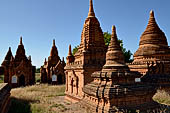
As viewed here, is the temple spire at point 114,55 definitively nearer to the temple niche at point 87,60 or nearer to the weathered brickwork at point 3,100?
the temple niche at point 87,60

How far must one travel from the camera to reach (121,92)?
7.80 metres

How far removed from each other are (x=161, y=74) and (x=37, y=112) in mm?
11694

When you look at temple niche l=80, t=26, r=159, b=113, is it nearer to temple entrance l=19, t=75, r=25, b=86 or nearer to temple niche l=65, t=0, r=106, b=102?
temple niche l=65, t=0, r=106, b=102

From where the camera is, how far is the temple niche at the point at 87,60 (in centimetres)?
1440

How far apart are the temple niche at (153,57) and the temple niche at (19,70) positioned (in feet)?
54.7

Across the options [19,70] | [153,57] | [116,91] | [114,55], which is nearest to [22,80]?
[19,70]

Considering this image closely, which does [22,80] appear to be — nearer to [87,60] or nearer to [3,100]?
[87,60]

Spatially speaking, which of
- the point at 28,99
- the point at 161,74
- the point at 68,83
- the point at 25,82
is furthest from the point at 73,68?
the point at 25,82

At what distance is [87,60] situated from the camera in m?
14.7

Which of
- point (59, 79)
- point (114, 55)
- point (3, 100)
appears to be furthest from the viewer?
point (59, 79)

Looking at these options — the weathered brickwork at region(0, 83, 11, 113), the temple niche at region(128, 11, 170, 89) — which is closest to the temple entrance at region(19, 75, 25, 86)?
the weathered brickwork at region(0, 83, 11, 113)

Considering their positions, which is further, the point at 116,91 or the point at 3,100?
the point at 3,100

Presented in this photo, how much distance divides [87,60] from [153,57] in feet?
25.2

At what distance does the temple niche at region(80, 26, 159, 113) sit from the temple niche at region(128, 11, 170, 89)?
22.9ft
